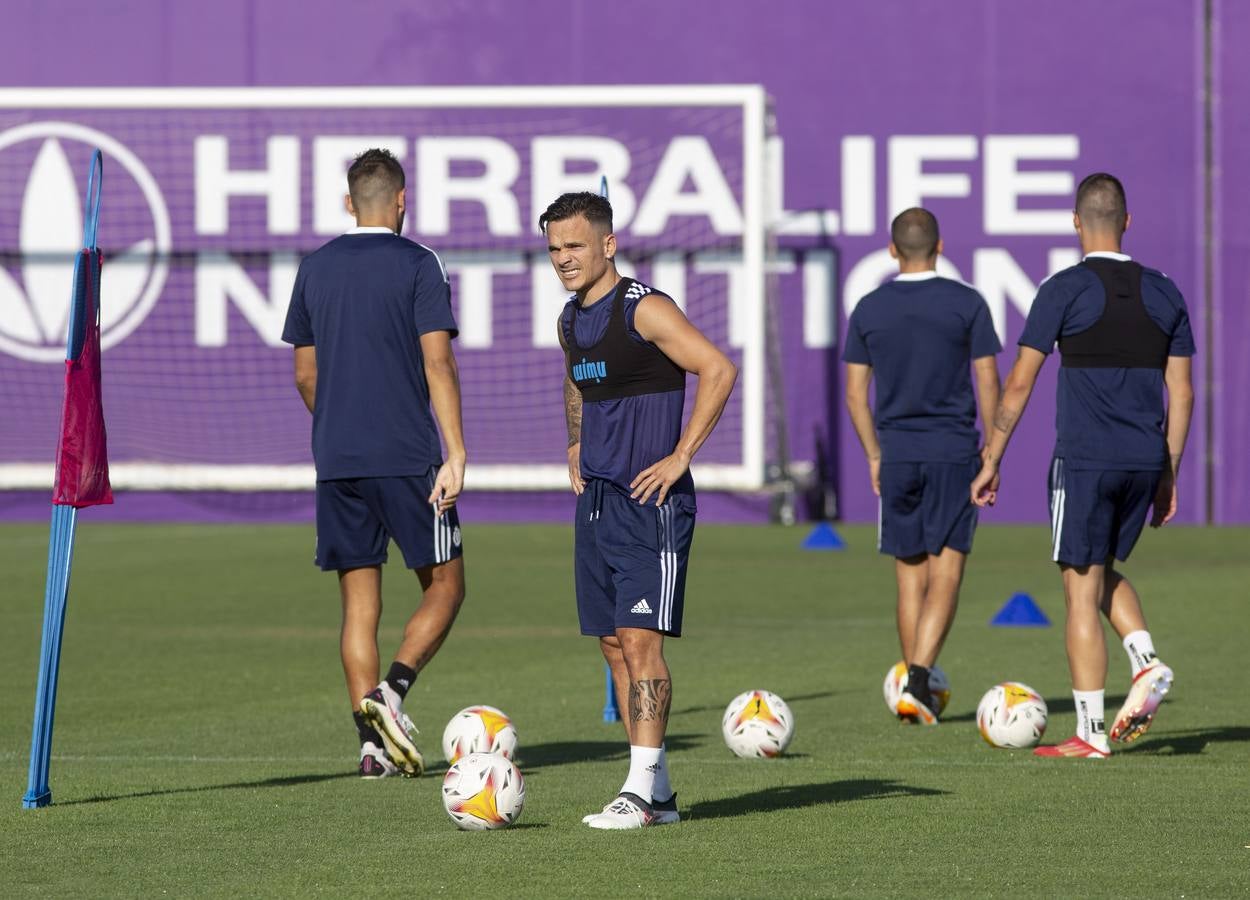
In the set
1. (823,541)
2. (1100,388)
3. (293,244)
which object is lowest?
(823,541)

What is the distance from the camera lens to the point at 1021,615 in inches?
511

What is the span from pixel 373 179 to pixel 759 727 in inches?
92.9

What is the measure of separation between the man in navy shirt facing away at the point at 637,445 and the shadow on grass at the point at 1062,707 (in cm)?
304

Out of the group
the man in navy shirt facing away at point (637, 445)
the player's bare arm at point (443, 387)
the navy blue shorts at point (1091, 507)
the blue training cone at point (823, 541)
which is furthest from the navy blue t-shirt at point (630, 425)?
the blue training cone at point (823, 541)

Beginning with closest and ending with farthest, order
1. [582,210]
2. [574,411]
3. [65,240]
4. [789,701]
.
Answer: [582,210], [574,411], [789,701], [65,240]

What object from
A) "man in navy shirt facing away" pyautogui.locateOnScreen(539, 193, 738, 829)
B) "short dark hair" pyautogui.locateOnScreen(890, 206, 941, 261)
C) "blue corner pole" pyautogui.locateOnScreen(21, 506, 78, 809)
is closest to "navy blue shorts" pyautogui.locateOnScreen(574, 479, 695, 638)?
"man in navy shirt facing away" pyautogui.locateOnScreen(539, 193, 738, 829)

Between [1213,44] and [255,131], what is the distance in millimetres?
10422

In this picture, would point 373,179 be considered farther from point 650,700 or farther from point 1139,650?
point 1139,650

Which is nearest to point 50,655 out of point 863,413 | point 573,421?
point 573,421

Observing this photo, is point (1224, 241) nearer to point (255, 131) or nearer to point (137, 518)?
point (255, 131)

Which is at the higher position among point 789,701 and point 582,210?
point 582,210

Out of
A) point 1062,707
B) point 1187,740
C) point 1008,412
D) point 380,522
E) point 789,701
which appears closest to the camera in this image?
point 380,522

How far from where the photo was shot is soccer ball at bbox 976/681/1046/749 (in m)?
8.00

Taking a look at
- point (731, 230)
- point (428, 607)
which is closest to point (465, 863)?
point (428, 607)
